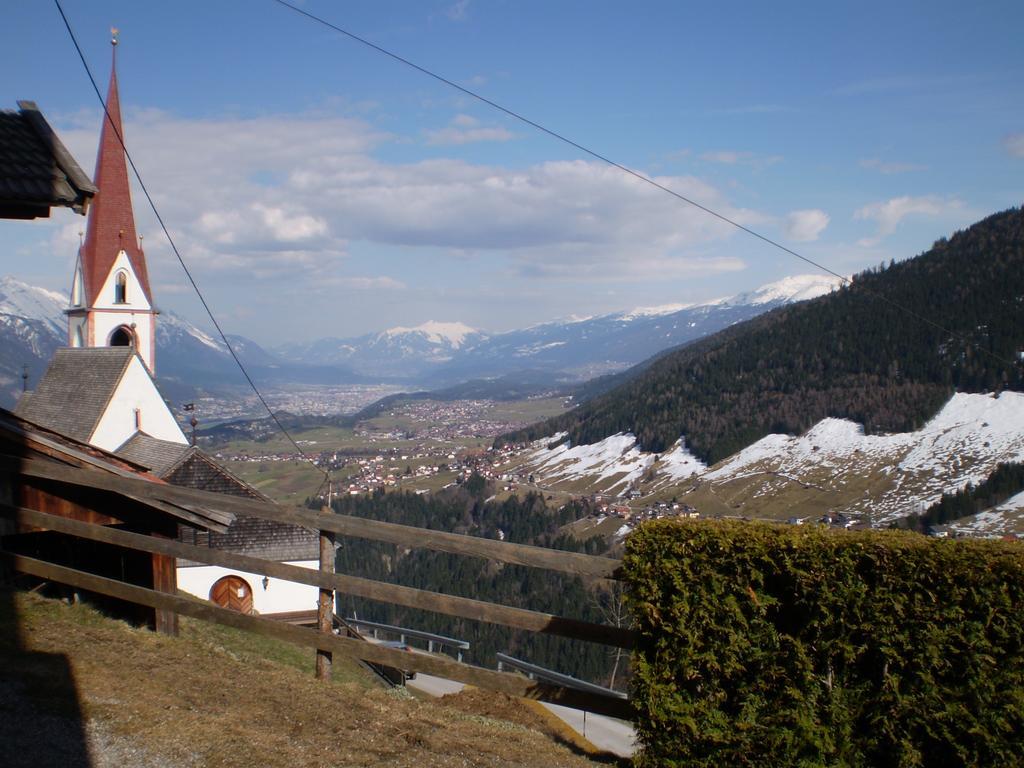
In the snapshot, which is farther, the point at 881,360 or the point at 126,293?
the point at 881,360

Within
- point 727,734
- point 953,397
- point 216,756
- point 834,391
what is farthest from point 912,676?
point 834,391

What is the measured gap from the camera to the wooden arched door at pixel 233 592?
3038 centimetres

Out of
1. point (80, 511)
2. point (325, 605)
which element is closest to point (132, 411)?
point (80, 511)

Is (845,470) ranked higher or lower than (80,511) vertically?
lower

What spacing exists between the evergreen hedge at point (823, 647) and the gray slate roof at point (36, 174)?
5.62 metres

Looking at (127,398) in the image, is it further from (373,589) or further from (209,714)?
(209,714)

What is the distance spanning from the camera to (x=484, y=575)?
95.1m

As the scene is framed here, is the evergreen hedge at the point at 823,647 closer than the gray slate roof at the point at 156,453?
Yes

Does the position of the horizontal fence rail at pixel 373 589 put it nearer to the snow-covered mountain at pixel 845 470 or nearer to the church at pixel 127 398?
the church at pixel 127 398

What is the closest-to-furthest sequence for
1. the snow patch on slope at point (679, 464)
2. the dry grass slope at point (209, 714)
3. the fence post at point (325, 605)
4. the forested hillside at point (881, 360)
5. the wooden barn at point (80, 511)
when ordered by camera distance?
1. the dry grass slope at point (209, 714)
2. the fence post at point (325, 605)
3. the wooden barn at point (80, 511)
4. the forested hillside at point (881, 360)
5. the snow patch on slope at point (679, 464)

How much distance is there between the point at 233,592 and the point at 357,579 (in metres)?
25.2

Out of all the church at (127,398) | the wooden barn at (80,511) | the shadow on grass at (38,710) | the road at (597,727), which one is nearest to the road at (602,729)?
the road at (597,727)

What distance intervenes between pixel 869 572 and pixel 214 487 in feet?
94.7

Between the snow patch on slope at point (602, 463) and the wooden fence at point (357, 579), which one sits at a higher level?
the wooden fence at point (357, 579)
